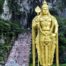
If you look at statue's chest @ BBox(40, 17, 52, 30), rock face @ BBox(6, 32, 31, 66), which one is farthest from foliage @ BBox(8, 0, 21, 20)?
statue's chest @ BBox(40, 17, 52, 30)

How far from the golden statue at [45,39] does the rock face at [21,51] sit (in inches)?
309

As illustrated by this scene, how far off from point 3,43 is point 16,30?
2.92 metres

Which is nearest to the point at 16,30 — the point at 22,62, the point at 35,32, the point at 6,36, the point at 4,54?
the point at 6,36

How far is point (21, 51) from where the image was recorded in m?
20.0

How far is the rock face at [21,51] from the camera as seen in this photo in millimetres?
17922

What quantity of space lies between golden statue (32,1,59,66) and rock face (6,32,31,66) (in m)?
7.86

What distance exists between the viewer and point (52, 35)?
29.4 feet

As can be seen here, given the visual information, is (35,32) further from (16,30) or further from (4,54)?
(16,30)

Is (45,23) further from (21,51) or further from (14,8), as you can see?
(14,8)

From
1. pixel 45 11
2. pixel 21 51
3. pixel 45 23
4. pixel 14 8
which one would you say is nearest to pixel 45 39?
pixel 45 23

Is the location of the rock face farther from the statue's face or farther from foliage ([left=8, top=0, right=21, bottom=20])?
the statue's face

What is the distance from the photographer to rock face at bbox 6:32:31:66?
58.8 ft

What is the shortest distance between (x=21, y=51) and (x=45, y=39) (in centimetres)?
1108

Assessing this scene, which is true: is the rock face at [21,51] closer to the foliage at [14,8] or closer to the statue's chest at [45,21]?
the foliage at [14,8]
